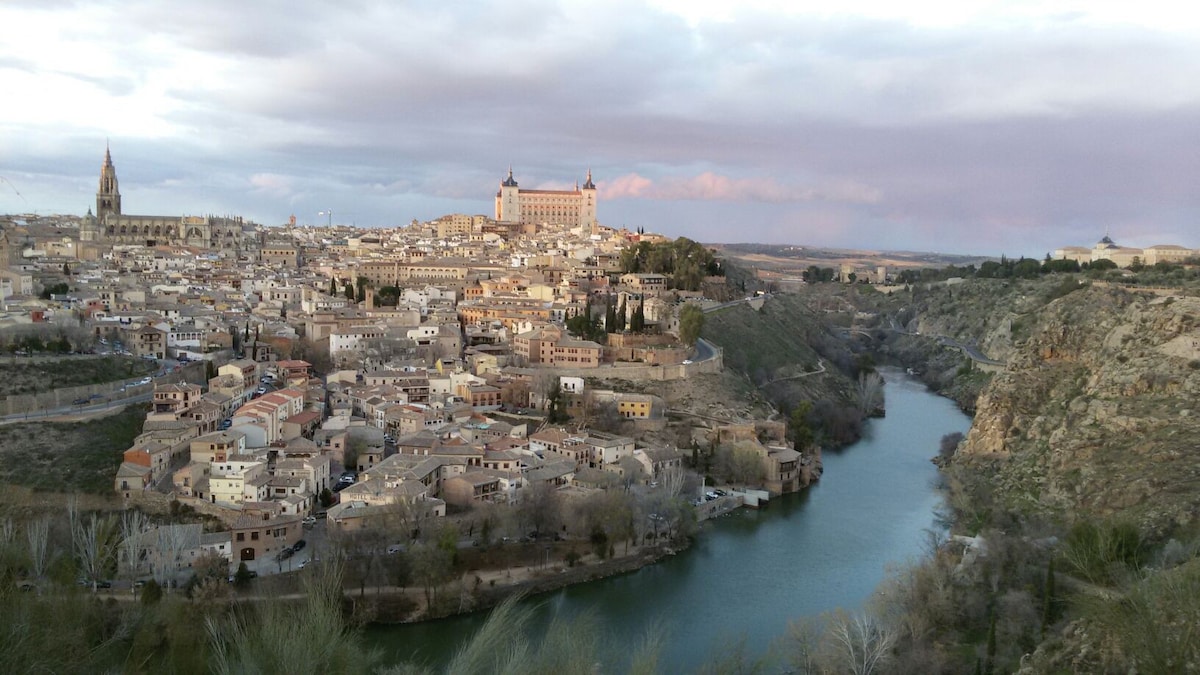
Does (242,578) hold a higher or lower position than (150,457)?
lower

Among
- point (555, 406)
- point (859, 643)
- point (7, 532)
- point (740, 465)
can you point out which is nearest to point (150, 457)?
→ point (7, 532)

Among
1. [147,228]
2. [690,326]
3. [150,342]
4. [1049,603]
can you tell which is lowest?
[1049,603]

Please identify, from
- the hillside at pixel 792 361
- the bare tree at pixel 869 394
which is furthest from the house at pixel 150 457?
the bare tree at pixel 869 394

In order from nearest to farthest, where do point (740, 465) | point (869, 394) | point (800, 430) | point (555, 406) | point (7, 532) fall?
1. point (7, 532)
2. point (740, 465)
3. point (555, 406)
4. point (800, 430)
5. point (869, 394)

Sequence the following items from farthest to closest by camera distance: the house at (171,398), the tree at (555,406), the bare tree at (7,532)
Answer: the tree at (555,406) → the house at (171,398) → the bare tree at (7,532)

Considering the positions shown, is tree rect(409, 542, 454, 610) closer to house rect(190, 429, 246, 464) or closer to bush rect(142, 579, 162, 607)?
bush rect(142, 579, 162, 607)

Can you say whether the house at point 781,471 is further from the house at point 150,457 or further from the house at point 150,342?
the house at point 150,342

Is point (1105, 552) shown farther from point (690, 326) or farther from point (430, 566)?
point (690, 326)
